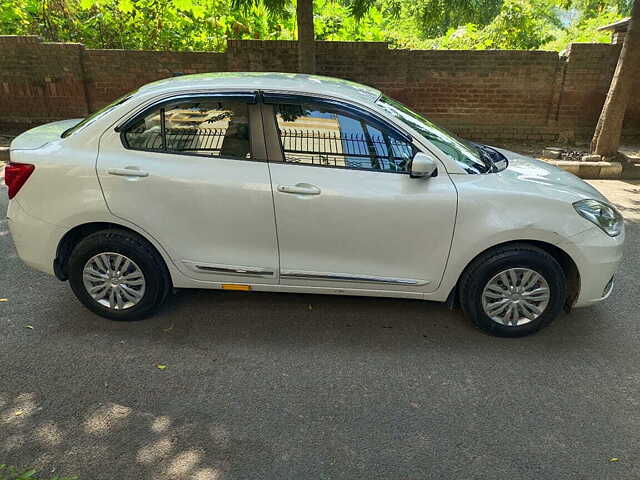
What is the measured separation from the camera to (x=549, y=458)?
2.65m

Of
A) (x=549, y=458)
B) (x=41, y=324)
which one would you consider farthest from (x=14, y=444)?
(x=549, y=458)

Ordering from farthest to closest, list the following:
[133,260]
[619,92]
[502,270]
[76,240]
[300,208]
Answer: [619,92], [76,240], [133,260], [502,270], [300,208]

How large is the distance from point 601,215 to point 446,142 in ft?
3.91

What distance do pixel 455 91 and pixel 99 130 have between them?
7484 millimetres

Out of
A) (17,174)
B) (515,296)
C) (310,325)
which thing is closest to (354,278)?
(310,325)

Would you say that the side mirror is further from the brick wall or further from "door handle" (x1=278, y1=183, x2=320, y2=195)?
the brick wall

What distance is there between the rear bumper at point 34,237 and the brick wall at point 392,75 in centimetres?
641

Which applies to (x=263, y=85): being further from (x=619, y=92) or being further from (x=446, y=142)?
(x=619, y=92)

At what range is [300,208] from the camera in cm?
337

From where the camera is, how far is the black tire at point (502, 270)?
11.3ft

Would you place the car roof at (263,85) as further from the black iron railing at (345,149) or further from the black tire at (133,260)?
the black tire at (133,260)

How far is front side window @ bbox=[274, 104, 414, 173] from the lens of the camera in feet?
11.2

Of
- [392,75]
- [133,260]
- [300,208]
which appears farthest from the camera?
[392,75]

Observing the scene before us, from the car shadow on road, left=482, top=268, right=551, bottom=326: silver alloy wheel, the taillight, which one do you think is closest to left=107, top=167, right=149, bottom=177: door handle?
the taillight
